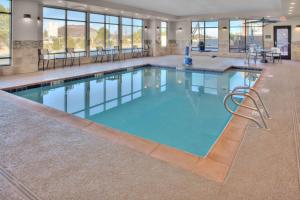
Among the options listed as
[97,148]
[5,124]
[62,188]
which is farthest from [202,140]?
[5,124]

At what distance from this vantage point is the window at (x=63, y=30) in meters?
11.2

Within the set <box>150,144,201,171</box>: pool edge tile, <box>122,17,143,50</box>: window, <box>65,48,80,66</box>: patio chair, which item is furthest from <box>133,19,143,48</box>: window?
<box>150,144,201,171</box>: pool edge tile

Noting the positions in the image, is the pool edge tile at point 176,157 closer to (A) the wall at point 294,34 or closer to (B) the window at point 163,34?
(A) the wall at point 294,34

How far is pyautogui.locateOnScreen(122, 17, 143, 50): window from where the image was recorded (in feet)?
51.6

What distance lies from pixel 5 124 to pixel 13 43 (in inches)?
249

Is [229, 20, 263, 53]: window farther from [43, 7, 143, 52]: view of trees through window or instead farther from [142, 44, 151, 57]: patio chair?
[43, 7, 143, 52]: view of trees through window

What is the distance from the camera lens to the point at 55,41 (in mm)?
11555

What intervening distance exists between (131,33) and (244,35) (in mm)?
7747

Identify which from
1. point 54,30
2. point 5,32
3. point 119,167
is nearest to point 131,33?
point 54,30

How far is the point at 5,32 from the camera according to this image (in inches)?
359

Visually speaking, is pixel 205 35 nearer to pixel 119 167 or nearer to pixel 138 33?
pixel 138 33

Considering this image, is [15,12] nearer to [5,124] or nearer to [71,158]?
[5,124]

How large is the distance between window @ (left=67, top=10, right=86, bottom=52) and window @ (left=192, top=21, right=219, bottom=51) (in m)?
9.24

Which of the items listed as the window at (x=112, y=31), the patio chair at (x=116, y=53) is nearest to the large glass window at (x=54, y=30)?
the window at (x=112, y=31)
